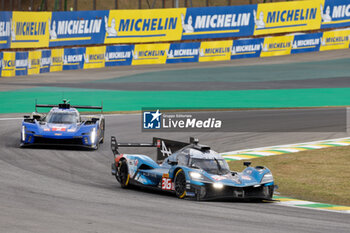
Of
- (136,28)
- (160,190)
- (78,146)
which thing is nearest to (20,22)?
(136,28)

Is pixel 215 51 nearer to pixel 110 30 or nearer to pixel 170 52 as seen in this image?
pixel 170 52

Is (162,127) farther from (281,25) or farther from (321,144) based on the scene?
(281,25)

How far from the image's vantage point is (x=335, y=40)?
53.6 metres

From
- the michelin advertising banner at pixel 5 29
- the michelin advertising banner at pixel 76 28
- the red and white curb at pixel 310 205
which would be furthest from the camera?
the michelin advertising banner at pixel 76 28

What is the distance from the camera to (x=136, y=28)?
4881 cm

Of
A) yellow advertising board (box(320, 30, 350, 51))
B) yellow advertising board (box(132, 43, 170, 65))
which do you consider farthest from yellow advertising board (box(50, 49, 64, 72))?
yellow advertising board (box(320, 30, 350, 51))

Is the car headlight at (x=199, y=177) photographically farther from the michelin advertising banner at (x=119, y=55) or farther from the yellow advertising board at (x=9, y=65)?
the michelin advertising banner at (x=119, y=55)

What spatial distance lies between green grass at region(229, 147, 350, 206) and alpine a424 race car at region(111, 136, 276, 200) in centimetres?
154

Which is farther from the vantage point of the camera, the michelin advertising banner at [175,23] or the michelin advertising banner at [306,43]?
the michelin advertising banner at [306,43]

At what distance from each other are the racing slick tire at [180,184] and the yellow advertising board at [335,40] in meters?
40.1

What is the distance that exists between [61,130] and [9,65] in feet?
76.9

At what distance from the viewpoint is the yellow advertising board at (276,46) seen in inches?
2050

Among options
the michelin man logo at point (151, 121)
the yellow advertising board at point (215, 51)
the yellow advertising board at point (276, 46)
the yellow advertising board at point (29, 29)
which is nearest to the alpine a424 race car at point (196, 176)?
the michelin man logo at point (151, 121)

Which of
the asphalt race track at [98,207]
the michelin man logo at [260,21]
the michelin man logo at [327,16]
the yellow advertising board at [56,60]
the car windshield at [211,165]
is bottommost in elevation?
the asphalt race track at [98,207]
